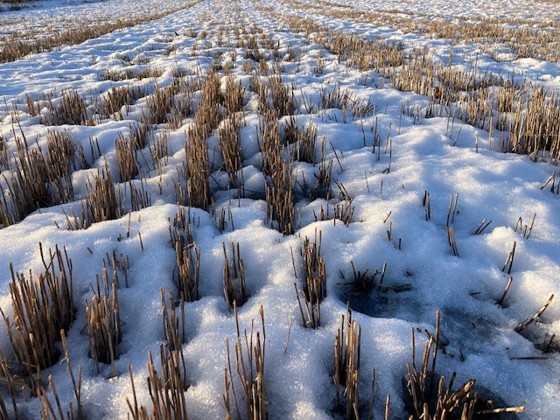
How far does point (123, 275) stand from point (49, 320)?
0.40 m

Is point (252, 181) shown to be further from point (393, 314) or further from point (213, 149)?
point (393, 314)

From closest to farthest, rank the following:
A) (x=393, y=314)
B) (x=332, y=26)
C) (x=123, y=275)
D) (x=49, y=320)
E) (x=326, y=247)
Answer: (x=49, y=320) < (x=393, y=314) < (x=123, y=275) < (x=326, y=247) < (x=332, y=26)

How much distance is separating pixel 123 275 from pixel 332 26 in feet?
38.6

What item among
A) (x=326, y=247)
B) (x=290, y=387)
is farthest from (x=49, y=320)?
(x=326, y=247)

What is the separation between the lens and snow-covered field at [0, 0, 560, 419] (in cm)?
136

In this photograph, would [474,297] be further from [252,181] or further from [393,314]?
[252,181]

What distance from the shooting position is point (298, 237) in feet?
6.86

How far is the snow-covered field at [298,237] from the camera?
1.36 m

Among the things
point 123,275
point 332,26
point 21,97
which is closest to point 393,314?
point 123,275

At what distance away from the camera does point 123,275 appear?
1828 millimetres

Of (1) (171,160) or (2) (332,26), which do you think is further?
(2) (332,26)

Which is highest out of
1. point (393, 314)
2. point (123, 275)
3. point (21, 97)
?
point (21, 97)

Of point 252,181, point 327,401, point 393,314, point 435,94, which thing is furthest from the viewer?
point 435,94

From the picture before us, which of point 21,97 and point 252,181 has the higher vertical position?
point 21,97
